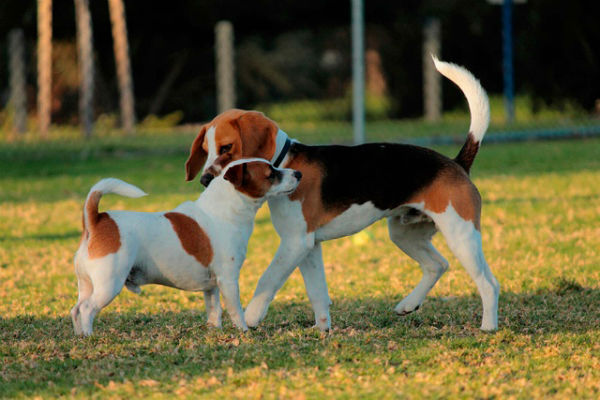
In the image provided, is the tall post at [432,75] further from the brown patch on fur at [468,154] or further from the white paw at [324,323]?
the white paw at [324,323]

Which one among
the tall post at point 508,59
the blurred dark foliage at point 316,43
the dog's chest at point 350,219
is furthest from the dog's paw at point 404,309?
the tall post at point 508,59

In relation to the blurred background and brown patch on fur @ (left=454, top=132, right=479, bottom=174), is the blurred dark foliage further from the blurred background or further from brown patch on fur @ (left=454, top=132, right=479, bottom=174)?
brown patch on fur @ (left=454, top=132, right=479, bottom=174)

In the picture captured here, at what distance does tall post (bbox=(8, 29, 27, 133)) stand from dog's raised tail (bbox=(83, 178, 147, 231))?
1332 centimetres

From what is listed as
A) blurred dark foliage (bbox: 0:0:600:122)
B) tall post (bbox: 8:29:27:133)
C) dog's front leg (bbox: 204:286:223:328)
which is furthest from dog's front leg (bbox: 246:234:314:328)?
blurred dark foliage (bbox: 0:0:600:122)

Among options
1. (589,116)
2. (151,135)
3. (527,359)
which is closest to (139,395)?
(527,359)

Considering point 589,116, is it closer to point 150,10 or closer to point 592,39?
point 592,39

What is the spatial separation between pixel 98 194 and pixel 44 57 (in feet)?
43.9

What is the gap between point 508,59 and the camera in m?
20.1

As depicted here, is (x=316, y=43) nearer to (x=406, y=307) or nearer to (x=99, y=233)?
(x=406, y=307)

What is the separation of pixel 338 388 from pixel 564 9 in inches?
643

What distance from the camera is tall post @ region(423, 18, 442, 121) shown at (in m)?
20.9

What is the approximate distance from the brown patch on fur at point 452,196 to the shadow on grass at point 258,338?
672 millimetres

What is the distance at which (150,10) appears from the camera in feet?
64.6

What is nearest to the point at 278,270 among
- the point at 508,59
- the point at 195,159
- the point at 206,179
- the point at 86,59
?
the point at 206,179
